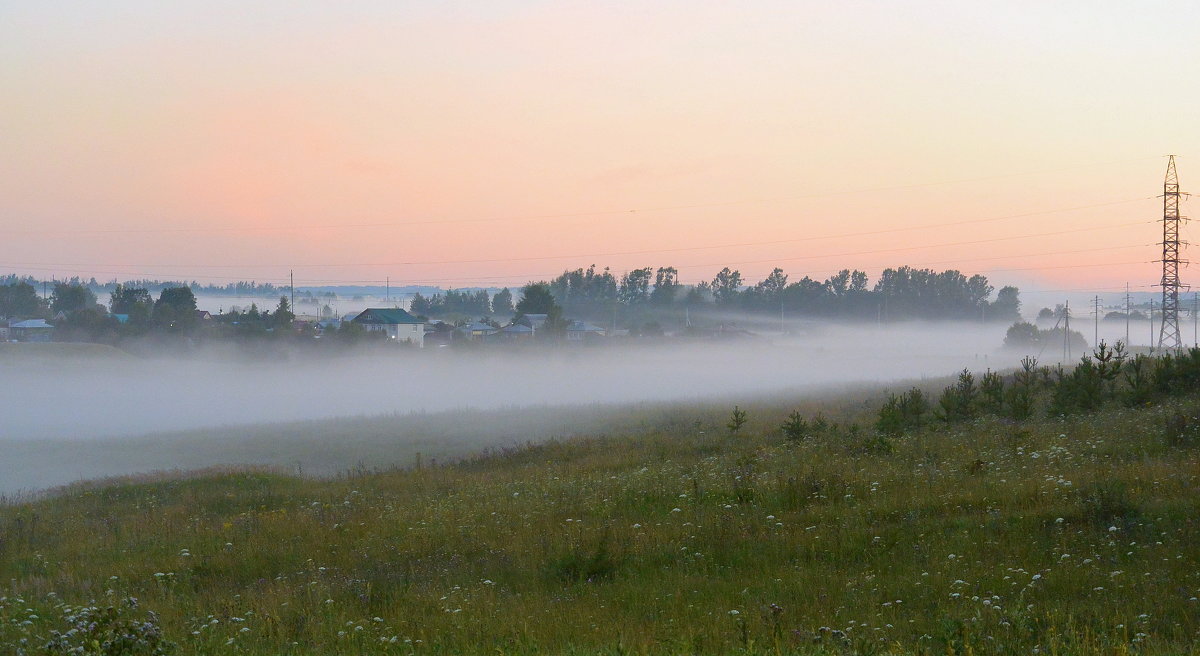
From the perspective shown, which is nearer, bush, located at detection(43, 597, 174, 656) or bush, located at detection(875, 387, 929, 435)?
bush, located at detection(43, 597, 174, 656)

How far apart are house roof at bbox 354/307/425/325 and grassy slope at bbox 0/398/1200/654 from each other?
416 ft

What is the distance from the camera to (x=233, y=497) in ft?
73.3

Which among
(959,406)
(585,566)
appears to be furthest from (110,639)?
(959,406)

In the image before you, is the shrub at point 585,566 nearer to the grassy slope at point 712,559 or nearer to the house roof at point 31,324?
the grassy slope at point 712,559

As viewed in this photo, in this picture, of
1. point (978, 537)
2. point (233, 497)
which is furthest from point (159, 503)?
point (978, 537)

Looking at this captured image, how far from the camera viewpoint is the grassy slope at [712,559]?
8.31 meters

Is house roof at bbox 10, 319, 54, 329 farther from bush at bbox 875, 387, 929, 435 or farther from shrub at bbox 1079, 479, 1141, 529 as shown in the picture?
shrub at bbox 1079, 479, 1141, 529

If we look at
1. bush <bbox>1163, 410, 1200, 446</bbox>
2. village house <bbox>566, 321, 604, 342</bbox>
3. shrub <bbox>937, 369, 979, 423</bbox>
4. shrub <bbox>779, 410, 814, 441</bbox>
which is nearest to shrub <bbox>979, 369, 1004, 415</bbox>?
shrub <bbox>937, 369, 979, 423</bbox>

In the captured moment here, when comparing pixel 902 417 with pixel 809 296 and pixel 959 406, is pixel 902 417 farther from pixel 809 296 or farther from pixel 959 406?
pixel 809 296

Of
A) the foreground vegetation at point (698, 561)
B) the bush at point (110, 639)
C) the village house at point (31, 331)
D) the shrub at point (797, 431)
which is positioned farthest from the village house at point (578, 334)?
the bush at point (110, 639)

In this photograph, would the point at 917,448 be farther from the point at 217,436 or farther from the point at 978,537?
the point at 217,436

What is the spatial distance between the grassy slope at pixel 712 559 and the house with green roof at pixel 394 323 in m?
123

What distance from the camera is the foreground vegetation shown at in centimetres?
819

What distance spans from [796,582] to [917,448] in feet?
33.6
